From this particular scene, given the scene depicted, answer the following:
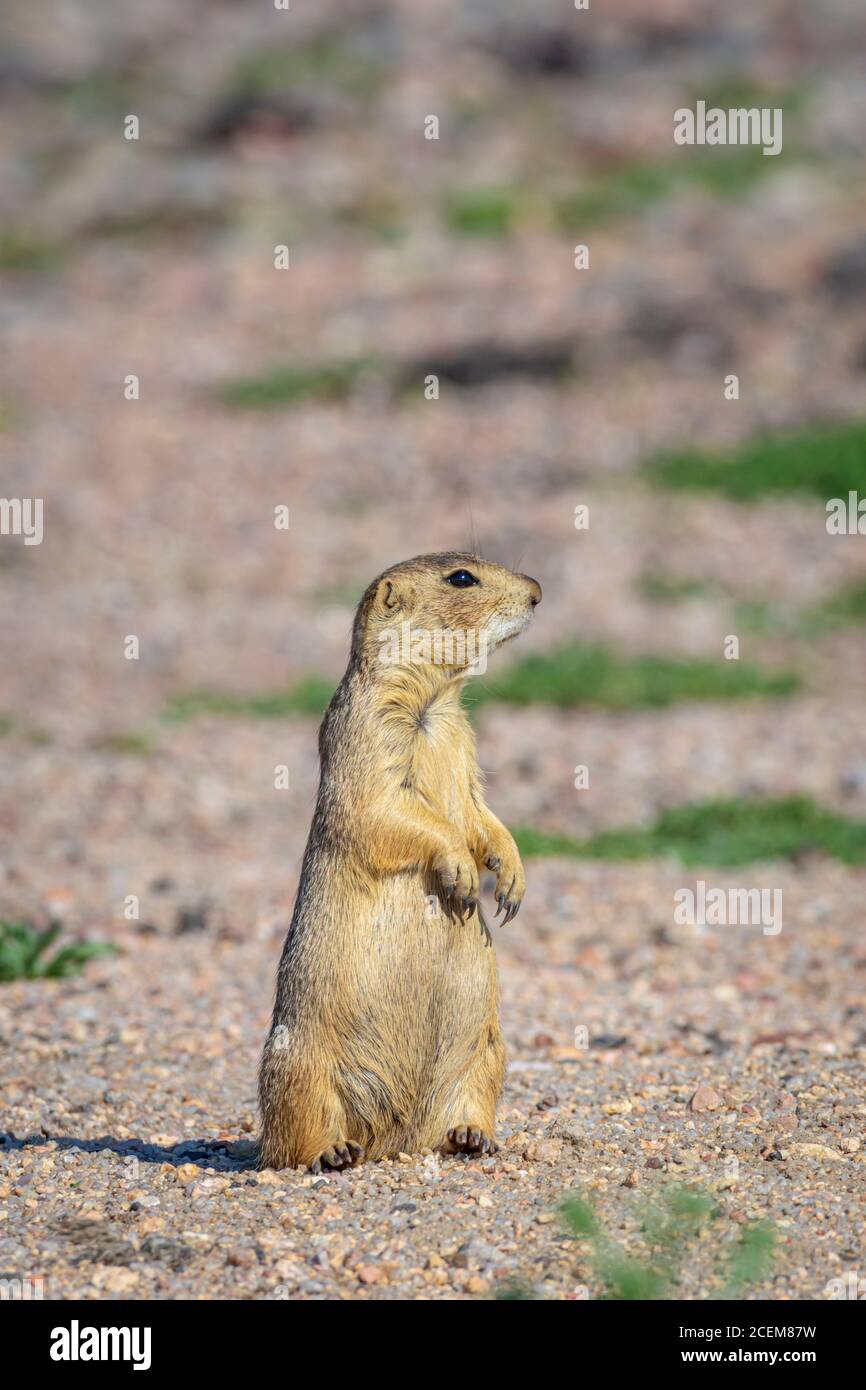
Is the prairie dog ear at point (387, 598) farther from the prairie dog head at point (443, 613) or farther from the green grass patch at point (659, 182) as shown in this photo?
the green grass patch at point (659, 182)

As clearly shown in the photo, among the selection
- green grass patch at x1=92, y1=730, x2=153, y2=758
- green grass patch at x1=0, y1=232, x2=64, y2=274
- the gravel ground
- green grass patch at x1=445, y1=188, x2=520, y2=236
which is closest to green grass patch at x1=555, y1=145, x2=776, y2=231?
green grass patch at x1=445, y1=188, x2=520, y2=236

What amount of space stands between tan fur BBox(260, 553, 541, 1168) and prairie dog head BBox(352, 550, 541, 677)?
0.06 feet

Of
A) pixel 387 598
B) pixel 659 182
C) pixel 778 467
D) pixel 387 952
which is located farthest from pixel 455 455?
pixel 387 952

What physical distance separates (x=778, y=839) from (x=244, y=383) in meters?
9.74

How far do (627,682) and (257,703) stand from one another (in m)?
2.40

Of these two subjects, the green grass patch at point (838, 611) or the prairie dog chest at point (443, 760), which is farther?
the green grass patch at point (838, 611)

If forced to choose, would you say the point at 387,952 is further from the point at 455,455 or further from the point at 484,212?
the point at 484,212

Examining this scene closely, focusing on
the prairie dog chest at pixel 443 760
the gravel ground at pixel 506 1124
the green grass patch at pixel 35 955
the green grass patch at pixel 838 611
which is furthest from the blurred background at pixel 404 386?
the prairie dog chest at pixel 443 760

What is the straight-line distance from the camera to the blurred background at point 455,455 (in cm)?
829

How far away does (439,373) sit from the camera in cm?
1698

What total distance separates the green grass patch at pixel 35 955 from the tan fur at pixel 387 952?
8.70 feet

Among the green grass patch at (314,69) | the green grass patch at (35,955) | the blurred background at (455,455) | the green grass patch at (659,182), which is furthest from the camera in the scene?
the green grass patch at (314,69)

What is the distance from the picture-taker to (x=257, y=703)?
11445mm
